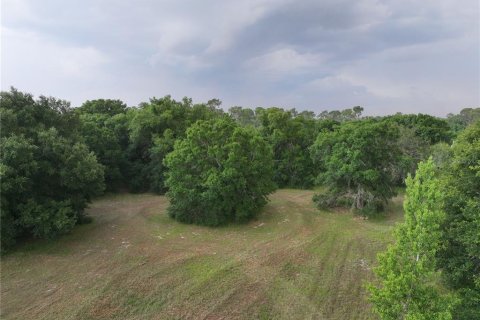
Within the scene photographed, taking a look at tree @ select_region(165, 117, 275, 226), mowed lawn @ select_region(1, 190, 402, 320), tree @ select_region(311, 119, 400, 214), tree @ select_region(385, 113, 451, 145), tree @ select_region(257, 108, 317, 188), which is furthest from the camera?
tree @ select_region(385, 113, 451, 145)

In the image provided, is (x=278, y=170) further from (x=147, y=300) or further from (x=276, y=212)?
(x=147, y=300)

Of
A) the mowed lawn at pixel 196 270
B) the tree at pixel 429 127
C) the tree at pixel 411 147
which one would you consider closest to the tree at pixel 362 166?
the mowed lawn at pixel 196 270

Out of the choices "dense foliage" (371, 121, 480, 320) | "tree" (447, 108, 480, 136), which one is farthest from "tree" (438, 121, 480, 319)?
"tree" (447, 108, 480, 136)

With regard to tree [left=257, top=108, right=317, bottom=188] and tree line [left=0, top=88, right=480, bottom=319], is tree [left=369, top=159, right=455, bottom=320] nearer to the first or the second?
tree line [left=0, top=88, right=480, bottom=319]

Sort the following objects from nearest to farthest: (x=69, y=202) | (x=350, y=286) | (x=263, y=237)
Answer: (x=350, y=286) → (x=69, y=202) → (x=263, y=237)

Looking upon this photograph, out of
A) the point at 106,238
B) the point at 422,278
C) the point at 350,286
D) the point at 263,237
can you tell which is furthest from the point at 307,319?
the point at 106,238

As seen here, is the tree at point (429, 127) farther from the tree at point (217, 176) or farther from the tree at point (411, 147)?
the tree at point (217, 176)

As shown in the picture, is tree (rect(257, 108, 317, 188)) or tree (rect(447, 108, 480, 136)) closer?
tree (rect(257, 108, 317, 188))
